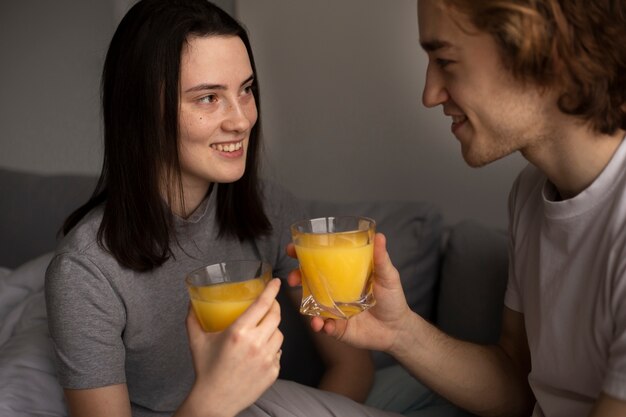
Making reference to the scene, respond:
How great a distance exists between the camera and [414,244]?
215 cm

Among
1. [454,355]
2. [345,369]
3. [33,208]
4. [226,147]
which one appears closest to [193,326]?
[226,147]

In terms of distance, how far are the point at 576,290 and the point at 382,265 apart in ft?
1.18

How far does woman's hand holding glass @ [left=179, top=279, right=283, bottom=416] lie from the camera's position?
4.00 feet

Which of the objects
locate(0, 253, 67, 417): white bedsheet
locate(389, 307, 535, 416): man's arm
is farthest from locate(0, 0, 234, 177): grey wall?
locate(389, 307, 535, 416): man's arm

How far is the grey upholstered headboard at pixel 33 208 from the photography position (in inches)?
113

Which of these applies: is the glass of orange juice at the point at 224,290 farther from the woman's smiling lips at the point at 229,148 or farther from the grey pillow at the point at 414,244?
the grey pillow at the point at 414,244

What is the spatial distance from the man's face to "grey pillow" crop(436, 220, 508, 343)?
604 millimetres

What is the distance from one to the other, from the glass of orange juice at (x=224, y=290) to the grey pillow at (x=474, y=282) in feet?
2.63

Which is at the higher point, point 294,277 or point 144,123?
point 144,123

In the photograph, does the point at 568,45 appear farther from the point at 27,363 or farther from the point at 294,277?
the point at 27,363

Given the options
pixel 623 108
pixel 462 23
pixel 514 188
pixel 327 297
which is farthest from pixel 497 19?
pixel 327 297

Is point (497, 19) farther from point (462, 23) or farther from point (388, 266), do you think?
point (388, 266)

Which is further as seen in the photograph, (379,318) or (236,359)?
(379,318)

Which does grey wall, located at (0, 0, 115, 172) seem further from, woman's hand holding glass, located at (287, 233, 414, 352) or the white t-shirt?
the white t-shirt
